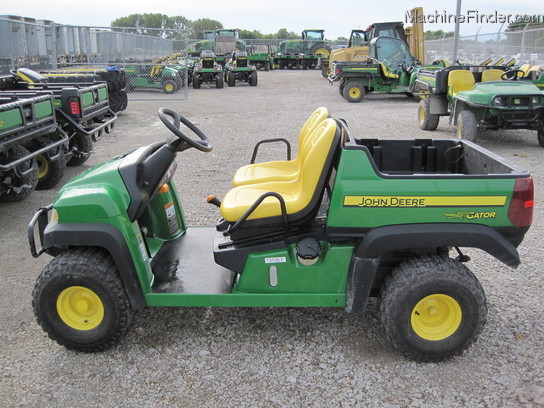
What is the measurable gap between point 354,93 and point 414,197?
13.7m

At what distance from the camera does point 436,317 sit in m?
3.06

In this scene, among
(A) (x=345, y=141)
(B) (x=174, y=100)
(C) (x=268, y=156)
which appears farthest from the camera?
(B) (x=174, y=100)

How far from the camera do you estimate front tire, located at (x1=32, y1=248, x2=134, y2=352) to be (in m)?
3.02

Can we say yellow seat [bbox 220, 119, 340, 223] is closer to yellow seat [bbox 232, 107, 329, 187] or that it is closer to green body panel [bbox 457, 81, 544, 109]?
yellow seat [bbox 232, 107, 329, 187]

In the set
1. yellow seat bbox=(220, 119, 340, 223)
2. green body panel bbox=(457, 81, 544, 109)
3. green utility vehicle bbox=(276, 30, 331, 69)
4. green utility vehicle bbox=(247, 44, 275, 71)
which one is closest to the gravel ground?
yellow seat bbox=(220, 119, 340, 223)

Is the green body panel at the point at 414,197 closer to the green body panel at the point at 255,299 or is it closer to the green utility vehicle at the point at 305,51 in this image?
the green body panel at the point at 255,299

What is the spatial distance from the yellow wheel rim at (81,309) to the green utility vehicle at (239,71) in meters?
19.8

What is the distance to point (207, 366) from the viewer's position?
304 cm

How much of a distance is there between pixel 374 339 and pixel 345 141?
1.24 m

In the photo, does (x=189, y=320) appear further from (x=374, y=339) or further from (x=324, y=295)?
(x=374, y=339)

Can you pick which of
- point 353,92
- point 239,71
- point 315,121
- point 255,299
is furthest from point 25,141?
point 239,71

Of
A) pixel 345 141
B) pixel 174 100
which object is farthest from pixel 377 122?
pixel 345 141

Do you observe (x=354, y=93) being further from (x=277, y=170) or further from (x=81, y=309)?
(x=81, y=309)

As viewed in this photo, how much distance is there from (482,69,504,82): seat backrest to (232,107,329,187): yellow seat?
719 cm
